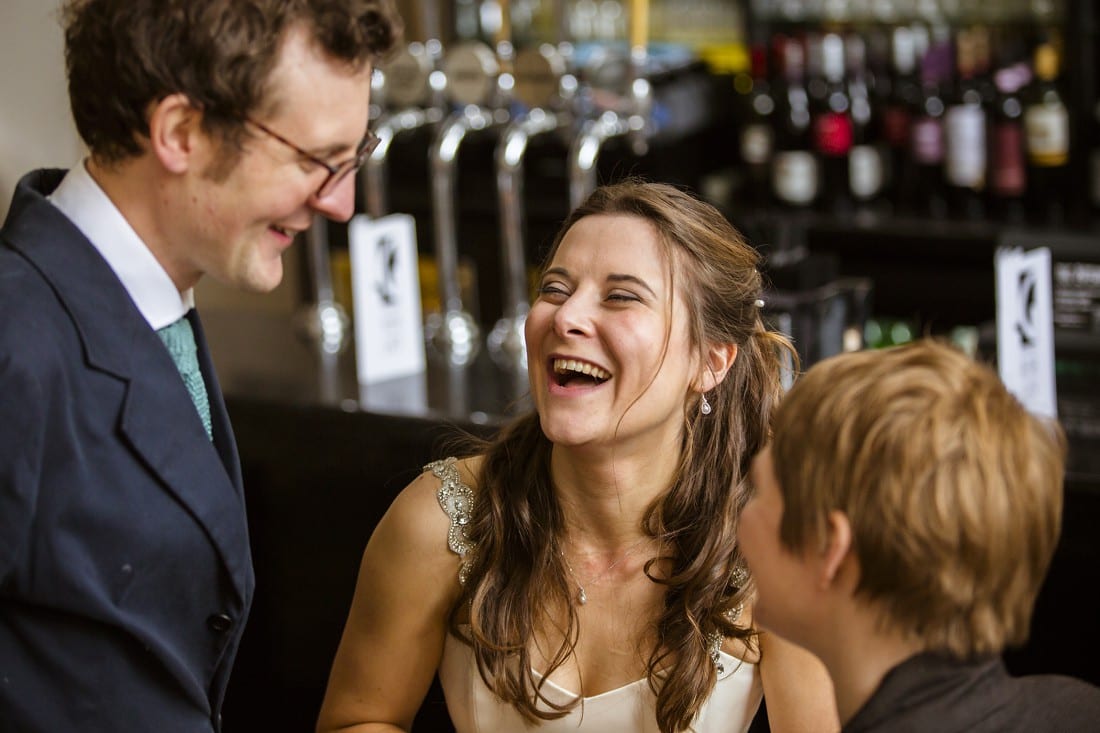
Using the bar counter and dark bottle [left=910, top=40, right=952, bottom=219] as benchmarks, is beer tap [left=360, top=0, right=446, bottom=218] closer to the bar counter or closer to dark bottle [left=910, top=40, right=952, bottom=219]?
the bar counter

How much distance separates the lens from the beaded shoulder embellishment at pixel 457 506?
Answer: 1.90 meters

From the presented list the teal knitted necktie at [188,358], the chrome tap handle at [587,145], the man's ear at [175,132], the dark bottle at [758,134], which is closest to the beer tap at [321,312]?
the chrome tap handle at [587,145]

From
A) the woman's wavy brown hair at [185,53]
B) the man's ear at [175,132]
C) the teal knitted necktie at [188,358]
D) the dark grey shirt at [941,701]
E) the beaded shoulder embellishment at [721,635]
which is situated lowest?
the beaded shoulder embellishment at [721,635]

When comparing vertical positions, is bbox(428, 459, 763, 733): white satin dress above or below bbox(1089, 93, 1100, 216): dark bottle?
below

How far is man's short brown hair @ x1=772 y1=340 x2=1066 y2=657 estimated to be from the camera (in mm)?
1201

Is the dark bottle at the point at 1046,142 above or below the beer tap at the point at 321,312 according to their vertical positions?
above

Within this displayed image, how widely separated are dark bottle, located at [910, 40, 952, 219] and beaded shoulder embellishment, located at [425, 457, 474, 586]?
275 centimetres

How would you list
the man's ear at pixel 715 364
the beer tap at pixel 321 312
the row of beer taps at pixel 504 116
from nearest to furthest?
the man's ear at pixel 715 364 → the row of beer taps at pixel 504 116 → the beer tap at pixel 321 312

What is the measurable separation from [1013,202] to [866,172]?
422 millimetres

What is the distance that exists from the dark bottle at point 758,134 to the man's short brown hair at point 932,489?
10.9 ft

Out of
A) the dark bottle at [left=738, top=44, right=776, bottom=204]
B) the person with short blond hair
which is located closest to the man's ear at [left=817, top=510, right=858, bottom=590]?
the person with short blond hair

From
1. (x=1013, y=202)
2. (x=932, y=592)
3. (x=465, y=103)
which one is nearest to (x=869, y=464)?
(x=932, y=592)

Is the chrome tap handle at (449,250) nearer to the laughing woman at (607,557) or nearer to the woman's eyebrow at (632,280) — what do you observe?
the laughing woman at (607,557)

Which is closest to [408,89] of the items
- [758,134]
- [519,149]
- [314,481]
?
[519,149]
